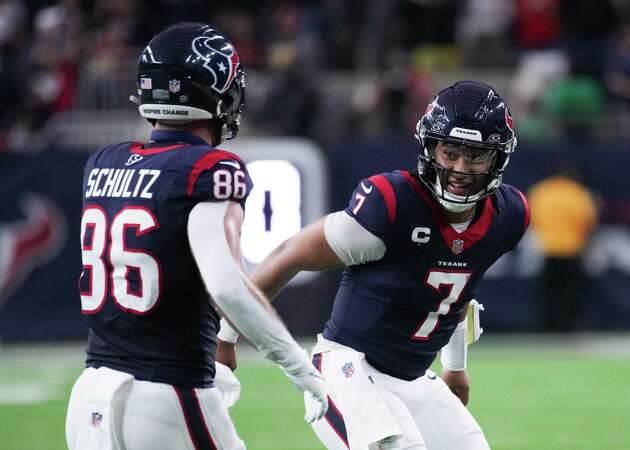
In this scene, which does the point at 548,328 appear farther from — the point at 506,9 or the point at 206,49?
the point at 206,49

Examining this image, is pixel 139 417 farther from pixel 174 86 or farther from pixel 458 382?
pixel 458 382

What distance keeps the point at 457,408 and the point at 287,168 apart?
7.04m

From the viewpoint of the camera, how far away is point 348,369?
3873 mm

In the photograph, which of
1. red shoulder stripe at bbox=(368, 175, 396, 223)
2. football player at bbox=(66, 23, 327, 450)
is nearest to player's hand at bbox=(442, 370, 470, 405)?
red shoulder stripe at bbox=(368, 175, 396, 223)

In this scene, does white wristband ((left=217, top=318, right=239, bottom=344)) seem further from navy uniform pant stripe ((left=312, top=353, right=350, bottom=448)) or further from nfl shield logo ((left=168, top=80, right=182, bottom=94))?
nfl shield logo ((left=168, top=80, right=182, bottom=94))

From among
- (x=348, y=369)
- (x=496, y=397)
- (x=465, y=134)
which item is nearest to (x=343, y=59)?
(x=496, y=397)

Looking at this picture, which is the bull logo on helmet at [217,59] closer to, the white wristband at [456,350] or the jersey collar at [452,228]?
the jersey collar at [452,228]

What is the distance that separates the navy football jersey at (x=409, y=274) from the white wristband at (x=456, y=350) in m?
0.16

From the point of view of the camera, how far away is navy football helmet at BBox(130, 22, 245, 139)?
10.7ft

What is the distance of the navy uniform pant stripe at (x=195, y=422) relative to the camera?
3156mm

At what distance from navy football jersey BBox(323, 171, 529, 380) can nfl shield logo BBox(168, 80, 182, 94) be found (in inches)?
30.8

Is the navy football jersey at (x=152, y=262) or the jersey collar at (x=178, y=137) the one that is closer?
the navy football jersey at (x=152, y=262)

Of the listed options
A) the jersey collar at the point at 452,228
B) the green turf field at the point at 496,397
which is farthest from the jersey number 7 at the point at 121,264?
the green turf field at the point at 496,397

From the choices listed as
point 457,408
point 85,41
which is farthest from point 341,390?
point 85,41
